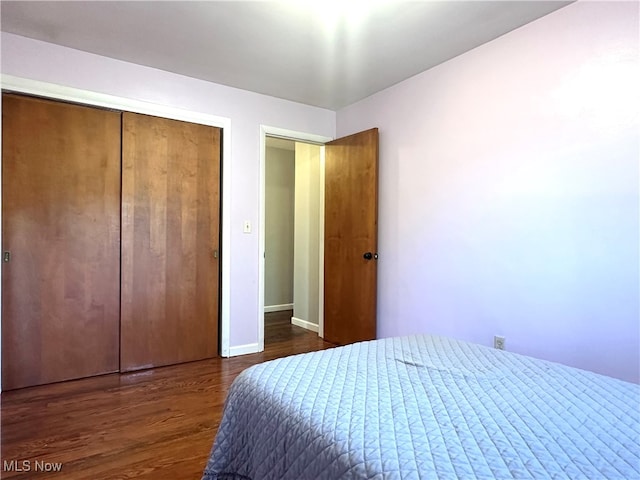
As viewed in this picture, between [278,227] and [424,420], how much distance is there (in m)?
4.83

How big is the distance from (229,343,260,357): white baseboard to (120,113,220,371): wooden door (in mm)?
160

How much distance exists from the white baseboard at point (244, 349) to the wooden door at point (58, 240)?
92cm

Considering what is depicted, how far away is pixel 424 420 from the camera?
0.98 meters

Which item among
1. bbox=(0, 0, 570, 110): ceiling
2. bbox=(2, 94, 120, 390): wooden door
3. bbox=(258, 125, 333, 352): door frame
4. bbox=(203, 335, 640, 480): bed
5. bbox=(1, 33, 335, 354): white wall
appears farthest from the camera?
bbox=(258, 125, 333, 352): door frame

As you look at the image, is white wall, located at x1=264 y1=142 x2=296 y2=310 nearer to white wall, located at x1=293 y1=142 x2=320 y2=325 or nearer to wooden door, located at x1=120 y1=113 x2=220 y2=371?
white wall, located at x1=293 y1=142 x2=320 y2=325

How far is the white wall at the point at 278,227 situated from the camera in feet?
18.3

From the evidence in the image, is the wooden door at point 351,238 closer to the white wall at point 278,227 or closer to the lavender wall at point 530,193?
the lavender wall at point 530,193

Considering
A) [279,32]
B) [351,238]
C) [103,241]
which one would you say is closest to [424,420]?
[279,32]

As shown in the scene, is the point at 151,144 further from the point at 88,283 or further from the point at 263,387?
the point at 263,387

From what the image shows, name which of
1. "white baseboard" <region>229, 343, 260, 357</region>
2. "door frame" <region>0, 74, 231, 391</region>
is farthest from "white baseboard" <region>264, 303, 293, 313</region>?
"door frame" <region>0, 74, 231, 391</region>

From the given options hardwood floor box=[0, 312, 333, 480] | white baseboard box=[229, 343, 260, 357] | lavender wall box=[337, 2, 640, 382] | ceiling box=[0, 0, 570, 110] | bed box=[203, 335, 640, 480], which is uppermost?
ceiling box=[0, 0, 570, 110]

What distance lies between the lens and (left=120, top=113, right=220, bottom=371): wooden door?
9.76ft

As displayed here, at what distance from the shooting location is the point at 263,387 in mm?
1240

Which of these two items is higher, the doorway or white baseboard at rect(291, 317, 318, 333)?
the doorway
